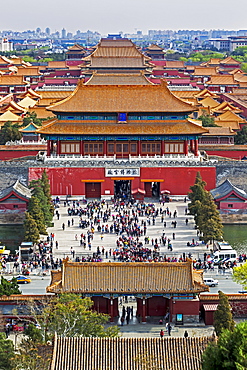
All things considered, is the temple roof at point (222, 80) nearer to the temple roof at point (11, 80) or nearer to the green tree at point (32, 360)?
the temple roof at point (11, 80)

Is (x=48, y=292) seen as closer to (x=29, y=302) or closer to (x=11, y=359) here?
(x=29, y=302)

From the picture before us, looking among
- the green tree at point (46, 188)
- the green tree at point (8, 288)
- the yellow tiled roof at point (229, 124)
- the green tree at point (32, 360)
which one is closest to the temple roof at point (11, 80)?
the yellow tiled roof at point (229, 124)

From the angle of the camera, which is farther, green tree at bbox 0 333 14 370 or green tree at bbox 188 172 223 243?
green tree at bbox 188 172 223 243

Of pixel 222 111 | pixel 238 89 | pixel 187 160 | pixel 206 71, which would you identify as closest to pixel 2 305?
pixel 187 160

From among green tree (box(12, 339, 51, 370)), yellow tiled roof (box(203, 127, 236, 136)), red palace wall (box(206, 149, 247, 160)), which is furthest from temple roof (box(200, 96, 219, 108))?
green tree (box(12, 339, 51, 370))

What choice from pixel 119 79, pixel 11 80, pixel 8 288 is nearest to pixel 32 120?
pixel 119 79

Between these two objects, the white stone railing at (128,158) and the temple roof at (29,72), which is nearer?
the white stone railing at (128,158)

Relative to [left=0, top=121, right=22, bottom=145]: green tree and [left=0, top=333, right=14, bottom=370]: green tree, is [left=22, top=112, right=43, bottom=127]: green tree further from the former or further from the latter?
[left=0, top=333, right=14, bottom=370]: green tree
